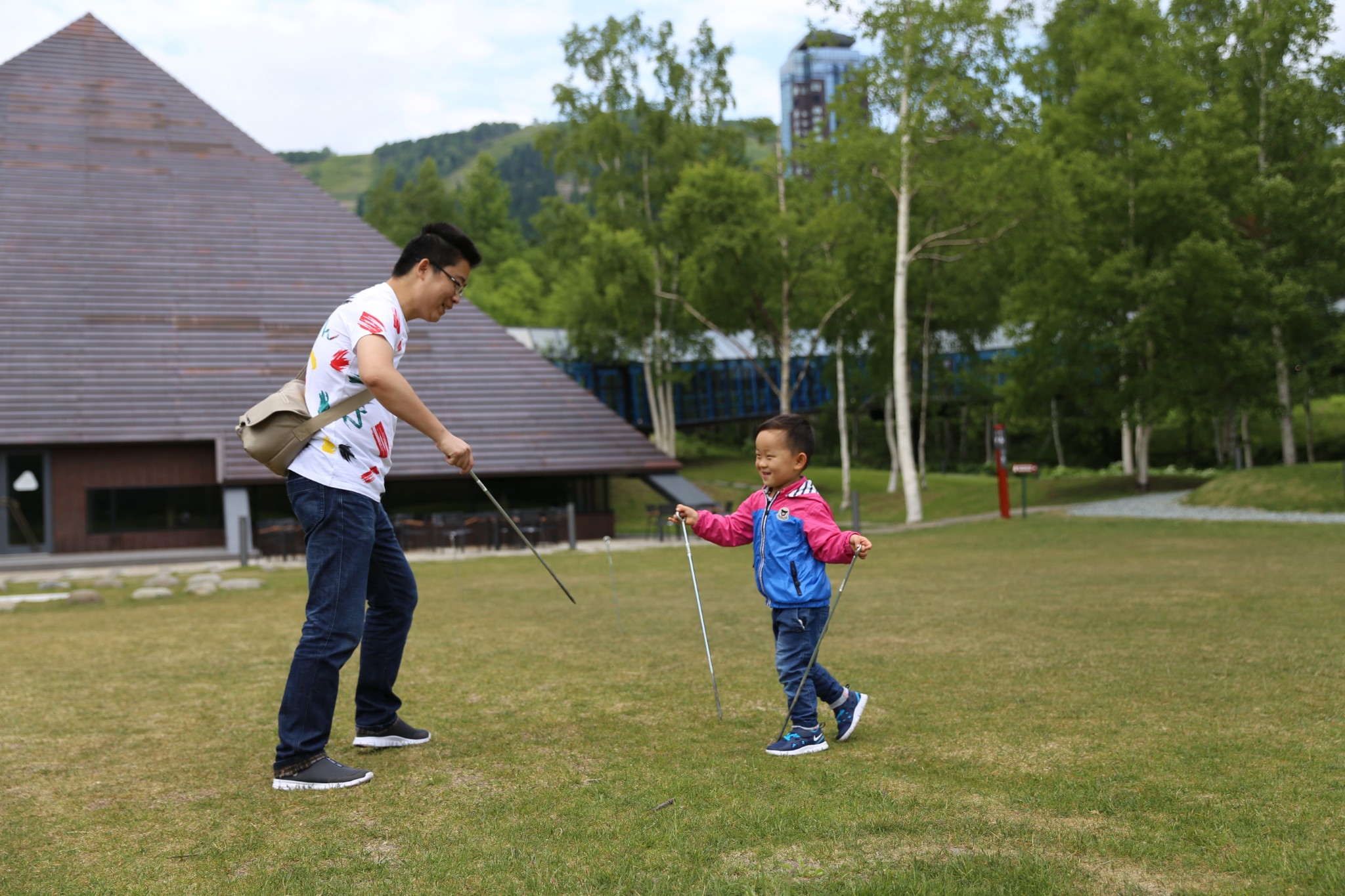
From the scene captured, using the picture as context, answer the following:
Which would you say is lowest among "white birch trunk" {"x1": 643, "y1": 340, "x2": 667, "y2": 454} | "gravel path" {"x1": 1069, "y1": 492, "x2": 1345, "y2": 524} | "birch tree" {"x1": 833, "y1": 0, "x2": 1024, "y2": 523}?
"gravel path" {"x1": 1069, "y1": 492, "x2": 1345, "y2": 524}

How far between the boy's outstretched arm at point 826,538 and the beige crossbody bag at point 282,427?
1.82 m

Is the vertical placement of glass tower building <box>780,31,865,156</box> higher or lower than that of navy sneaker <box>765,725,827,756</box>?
higher

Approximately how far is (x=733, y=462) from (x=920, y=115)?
22.6 m

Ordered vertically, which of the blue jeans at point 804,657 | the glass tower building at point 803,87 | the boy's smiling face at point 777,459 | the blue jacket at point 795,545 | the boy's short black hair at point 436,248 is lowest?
the blue jeans at point 804,657

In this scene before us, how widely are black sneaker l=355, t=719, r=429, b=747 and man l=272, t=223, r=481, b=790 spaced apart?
0.47 meters

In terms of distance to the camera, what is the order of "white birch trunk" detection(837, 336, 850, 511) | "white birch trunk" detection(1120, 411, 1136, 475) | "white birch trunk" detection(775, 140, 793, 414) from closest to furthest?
"white birch trunk" detection(775, 140, 793, 414), "white birch trunk" detection(837, 336, 850, 511), "white birch trunk" detection(1120, 411, 1136, 475)

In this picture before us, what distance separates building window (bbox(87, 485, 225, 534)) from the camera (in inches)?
938

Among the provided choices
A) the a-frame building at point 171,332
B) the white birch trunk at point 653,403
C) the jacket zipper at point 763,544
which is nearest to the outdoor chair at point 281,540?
the a-frame building at point 171,332

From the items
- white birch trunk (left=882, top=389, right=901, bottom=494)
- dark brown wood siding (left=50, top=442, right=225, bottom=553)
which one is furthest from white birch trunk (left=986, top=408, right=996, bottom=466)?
dark brown wood siding (left=50, top=442, right=225, bottom=553)

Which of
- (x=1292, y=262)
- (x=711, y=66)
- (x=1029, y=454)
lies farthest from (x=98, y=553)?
(x=1029, y=454)

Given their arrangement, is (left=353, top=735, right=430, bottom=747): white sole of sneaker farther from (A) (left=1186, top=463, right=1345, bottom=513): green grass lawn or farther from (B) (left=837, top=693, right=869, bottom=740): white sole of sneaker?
(A) (left=1186, top=463, right=1345, bottom=513): green grass lawn

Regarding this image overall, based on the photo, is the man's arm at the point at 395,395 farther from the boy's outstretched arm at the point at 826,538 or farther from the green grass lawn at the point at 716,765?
the boy's outstretched arm at the point at 826,538

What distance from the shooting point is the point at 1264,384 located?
27.3 meters

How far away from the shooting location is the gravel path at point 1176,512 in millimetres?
18516
